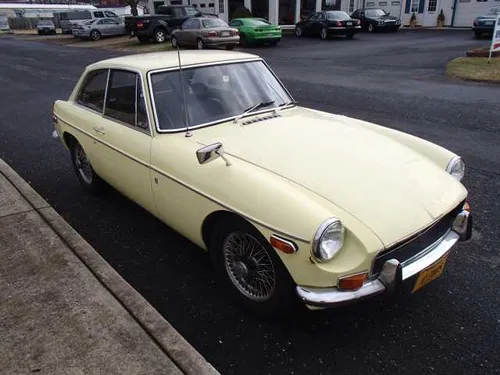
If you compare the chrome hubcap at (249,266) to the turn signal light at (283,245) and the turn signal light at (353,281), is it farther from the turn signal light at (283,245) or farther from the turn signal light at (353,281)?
the turn signal light at (353,281)

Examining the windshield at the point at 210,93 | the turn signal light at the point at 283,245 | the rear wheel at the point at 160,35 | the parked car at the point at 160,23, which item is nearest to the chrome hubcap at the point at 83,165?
the windshield at the point at 210,93

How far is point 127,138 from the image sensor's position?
3520 mm

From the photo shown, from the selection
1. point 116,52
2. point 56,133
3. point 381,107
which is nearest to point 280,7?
point 116,52

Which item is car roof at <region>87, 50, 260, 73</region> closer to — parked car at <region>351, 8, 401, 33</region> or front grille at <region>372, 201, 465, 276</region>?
front grille at <region>372, 201, 465, 276</region>

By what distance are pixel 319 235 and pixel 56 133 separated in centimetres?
398

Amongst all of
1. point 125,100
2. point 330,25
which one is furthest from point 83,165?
point 330,25

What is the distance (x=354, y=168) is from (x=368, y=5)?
3396 centimetres

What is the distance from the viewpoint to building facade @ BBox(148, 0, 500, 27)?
28359 mm

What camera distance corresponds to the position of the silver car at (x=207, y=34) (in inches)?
728

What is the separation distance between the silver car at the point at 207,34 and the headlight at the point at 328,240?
17628 millimetres

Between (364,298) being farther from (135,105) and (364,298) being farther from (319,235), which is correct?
(135,105)

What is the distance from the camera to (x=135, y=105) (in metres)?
3.51

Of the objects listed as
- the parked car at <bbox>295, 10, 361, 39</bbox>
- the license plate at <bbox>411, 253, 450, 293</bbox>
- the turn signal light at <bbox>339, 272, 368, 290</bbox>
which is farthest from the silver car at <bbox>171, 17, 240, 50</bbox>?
the turn signal light at <bbox>339, 272, 368, 290</bbox>

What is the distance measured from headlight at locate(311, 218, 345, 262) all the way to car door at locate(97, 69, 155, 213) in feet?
5.29
